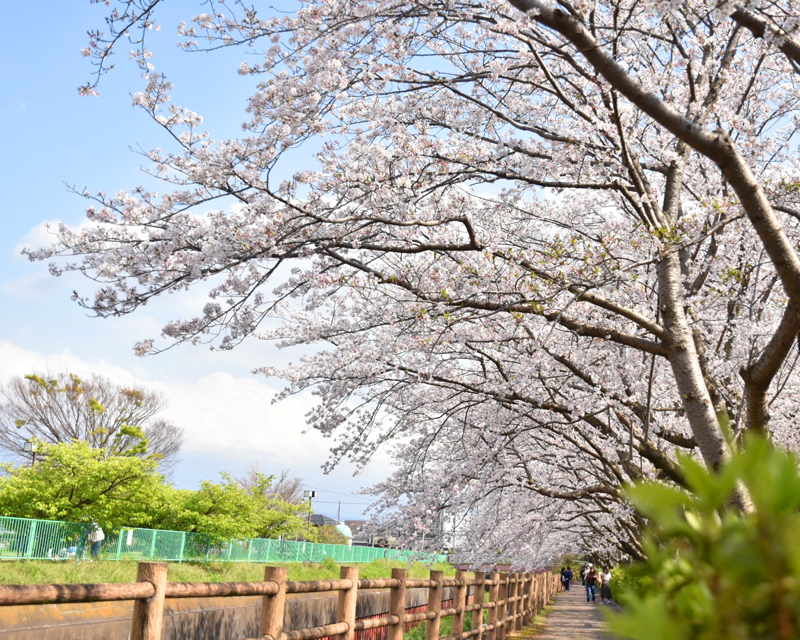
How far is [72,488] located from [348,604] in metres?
13.6

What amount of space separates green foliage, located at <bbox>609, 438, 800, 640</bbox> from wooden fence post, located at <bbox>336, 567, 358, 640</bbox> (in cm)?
505

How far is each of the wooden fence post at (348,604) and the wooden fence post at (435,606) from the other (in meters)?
2.51

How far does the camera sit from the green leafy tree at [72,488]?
1642 centimetres

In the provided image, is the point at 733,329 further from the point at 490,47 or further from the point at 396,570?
the point at 396,570

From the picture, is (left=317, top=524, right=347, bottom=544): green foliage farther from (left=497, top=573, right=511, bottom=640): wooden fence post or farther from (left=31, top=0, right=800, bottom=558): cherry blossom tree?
(left=31, top=0, right=800, bottom=558): cherry blossom tree

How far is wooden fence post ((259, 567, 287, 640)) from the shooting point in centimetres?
422

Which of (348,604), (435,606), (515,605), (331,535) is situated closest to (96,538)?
(515,605)

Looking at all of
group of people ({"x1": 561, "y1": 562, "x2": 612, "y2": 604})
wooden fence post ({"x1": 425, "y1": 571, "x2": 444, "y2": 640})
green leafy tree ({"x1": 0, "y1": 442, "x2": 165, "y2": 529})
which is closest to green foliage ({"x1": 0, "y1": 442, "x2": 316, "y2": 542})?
green leafy tree ({"x1": 0, "y1": 442, "x2": 165, "y2": 529})

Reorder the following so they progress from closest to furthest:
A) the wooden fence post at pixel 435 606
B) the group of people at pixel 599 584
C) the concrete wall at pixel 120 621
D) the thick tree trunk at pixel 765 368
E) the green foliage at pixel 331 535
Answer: the thick tree trunk at pixel 765 368 < the concrete wall at pixel 120 621 < the wooden fence post at pixel 435 606 < the group of people at pixel 599 584 < the green foliage at pixel 331 535

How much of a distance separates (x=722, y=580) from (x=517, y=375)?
921 centimetres

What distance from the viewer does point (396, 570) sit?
659cm

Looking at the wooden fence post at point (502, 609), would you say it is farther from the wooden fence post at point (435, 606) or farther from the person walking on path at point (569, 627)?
the wooden fence post at point (435, 606)

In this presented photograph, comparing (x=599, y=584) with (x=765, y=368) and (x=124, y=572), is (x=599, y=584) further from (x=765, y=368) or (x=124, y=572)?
(x=765, y=368)

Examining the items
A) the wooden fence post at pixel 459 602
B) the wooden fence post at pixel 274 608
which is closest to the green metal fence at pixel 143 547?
the wooden fence post at pixel 459 602
